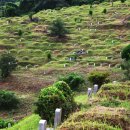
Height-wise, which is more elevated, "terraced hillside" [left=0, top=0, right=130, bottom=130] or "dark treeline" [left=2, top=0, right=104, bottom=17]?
"dark treeline" [left=2, top=0, right=104, bottom=17]

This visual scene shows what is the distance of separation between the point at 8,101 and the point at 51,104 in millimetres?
14378

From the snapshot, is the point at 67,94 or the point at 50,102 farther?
the point at 67,94

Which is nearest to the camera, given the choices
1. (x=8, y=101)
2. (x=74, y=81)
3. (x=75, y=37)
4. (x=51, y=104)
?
(x=51, y=104)

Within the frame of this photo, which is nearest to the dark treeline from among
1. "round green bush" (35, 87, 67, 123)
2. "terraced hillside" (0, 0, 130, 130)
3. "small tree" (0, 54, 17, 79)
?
"terraced hillside" (0, 0, 130, 130)

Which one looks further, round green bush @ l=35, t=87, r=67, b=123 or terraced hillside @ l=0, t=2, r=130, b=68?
terraced hillside @ l=0, t=2, r=130, b=68

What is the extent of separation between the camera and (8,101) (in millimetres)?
29266

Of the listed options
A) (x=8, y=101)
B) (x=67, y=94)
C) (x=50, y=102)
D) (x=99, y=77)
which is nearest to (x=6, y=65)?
(x=8, y=101)

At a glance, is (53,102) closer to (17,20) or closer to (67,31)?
(67,31)

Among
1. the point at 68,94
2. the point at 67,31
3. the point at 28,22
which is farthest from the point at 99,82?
the point at 28,22

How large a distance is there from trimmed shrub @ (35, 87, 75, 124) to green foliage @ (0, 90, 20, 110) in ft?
45.8

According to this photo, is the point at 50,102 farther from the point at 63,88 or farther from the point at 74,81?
the point at 74,81

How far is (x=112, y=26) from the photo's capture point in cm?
6162

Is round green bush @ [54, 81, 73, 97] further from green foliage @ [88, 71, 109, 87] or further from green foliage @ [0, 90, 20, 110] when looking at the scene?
green foliage @ [88, 71, 109, 87]

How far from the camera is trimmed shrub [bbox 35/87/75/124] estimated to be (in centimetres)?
1541
